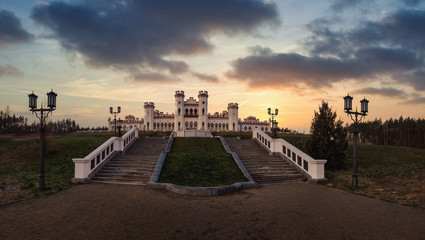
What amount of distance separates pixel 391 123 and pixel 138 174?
Answer: 3381 inches

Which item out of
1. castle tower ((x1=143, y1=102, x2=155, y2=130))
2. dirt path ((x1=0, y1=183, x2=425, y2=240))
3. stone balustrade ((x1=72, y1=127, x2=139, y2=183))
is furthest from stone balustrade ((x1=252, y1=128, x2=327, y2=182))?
castle tower ((x1=143, y1=102, x2=155, y2=130))

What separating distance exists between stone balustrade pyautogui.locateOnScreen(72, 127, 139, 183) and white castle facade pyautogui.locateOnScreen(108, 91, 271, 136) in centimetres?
6571

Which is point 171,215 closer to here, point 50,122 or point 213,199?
point 213,199

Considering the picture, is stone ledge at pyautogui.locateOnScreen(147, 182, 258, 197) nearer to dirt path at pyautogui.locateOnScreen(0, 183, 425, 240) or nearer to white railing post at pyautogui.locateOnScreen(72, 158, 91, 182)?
dirt path at pyautogui.locateOnScreen(0, 183, 425, 240)

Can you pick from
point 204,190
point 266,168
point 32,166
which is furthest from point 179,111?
point 204,190

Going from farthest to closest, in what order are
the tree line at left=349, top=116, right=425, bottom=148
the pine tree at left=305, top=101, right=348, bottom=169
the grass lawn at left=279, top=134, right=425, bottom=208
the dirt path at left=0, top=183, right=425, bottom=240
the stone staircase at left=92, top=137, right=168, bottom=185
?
the tree line at left=349, top=116, right=425, bottom=148 → the pine tree at left=305, top=101, right=348, bottom=169 → the stone staircase at left=92, top=137, right=168, bottom=185 → the grass lawn at left=279, top=134, right=425, bottom=208 → the dirt path at left=0, top=183, right=425, bottom=240

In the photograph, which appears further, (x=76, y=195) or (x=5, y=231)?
(x=76, y=195)

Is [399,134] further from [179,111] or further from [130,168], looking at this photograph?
[130,168]

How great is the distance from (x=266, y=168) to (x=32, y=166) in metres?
17.3

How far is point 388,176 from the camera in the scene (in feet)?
48.4

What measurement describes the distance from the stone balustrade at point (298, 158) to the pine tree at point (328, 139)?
Answer: 4.69ft

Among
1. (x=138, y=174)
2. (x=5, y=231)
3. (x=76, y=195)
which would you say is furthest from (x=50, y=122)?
(x=5, y=231)

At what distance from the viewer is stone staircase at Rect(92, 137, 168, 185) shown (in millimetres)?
14312

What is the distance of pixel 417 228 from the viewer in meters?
7.14
